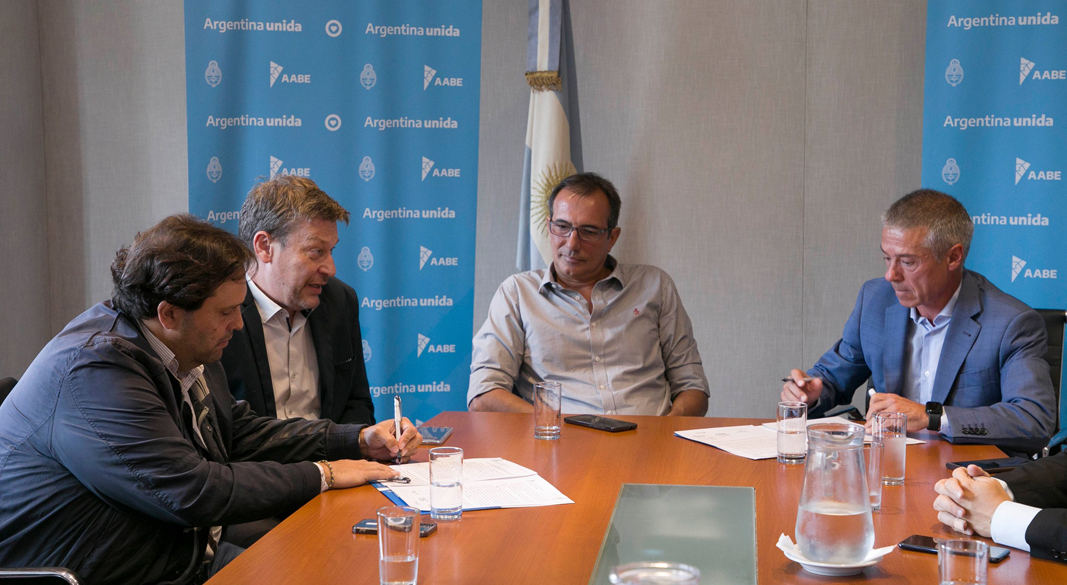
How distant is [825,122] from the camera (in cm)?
433

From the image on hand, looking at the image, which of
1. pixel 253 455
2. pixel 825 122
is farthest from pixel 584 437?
pixel 825 122

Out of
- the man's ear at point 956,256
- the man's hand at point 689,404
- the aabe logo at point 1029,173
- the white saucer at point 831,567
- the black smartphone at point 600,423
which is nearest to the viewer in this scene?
the white saucer at point 831,567

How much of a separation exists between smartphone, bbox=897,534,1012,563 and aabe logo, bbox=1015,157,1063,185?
2.93m

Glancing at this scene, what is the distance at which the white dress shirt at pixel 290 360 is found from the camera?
275 cm

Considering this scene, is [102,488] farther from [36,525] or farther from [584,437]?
[584,437]

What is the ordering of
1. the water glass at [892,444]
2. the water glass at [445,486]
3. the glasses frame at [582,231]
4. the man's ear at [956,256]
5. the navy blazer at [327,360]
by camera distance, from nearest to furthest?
the water glass at [445,486]
the water glass at [892,444]
the navy blazer at [327,360]
the man's ear at [956,256]
the glasses frame at [582,231]

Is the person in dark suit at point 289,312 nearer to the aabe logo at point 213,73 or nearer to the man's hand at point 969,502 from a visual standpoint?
the aabe logo at point 213,73

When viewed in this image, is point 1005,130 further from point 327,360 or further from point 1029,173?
point 327,360

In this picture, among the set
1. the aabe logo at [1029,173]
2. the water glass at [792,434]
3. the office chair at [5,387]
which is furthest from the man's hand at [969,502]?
the aabe logo at [1029,173]

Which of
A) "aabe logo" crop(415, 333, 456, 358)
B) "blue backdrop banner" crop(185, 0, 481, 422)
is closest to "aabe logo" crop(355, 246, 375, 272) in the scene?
"blue backdrop banner" crop(185, 0, 481, 422)

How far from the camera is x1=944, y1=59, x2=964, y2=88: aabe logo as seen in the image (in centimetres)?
393

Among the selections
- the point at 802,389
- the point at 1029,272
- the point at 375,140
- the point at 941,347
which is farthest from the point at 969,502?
the point at 375,140

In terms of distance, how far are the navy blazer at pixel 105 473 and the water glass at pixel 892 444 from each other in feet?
4.33

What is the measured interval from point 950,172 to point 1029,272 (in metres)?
0.56
